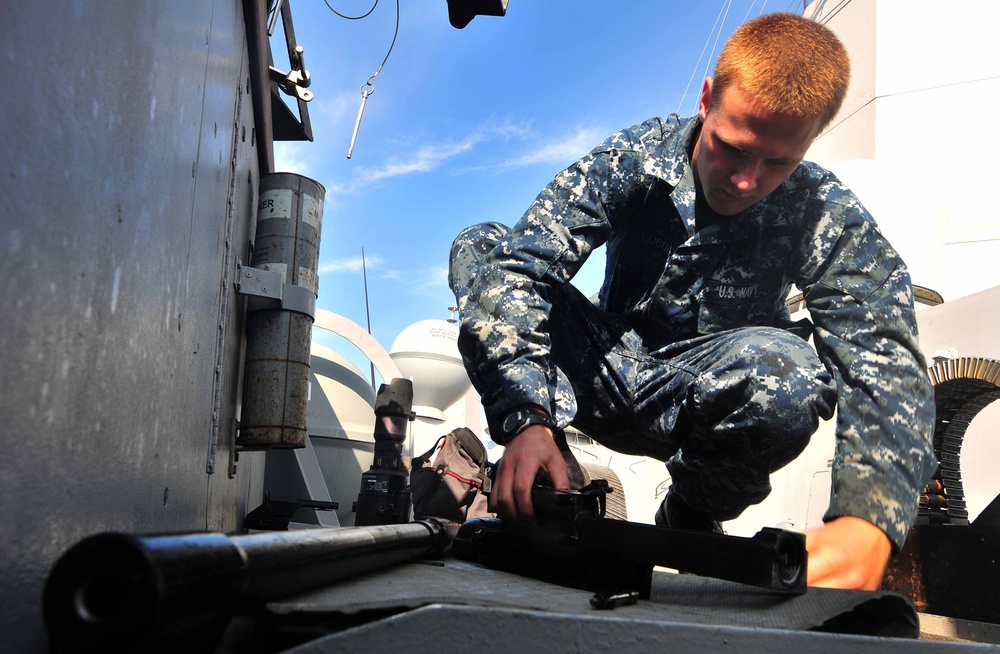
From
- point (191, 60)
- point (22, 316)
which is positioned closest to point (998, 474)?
point (191, 60)

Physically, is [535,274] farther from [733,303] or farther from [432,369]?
[432,369]

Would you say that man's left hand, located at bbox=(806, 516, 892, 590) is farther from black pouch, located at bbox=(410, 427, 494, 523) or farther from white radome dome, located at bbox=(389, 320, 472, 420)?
white radome dome, located at bbox=(389, 320, 472, 420)

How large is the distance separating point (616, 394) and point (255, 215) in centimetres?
229

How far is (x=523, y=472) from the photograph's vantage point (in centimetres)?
132

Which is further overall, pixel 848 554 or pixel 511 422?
pixel 511 422

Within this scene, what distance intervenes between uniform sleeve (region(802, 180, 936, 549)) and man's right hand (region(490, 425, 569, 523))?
0.59 meters

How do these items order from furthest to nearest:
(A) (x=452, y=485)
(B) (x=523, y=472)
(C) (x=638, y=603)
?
(A) (x=452, y=485) → (B) (x=523, y=472) → (C) (x=638, y=603)

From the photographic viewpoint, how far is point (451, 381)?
28.5 ft

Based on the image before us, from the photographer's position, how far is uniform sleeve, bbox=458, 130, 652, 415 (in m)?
1.63

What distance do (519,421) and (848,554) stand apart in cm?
64

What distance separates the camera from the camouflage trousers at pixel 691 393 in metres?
1.71

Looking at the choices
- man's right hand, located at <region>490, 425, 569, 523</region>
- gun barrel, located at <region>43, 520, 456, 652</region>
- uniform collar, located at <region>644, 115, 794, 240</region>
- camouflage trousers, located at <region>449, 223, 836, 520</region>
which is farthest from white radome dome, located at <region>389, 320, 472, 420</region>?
gun barrel, located at <region>43, 520, 456, 652</region>

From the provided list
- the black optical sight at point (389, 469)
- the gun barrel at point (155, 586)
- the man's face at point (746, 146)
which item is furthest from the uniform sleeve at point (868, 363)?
the black optical sight at point (389, 469)

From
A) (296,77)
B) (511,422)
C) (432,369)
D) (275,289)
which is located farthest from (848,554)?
(432,369)
